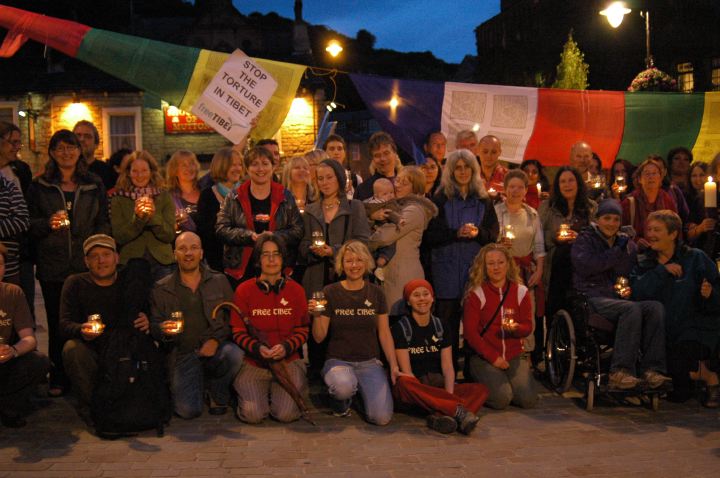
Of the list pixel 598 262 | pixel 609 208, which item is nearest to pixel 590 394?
pixel 598 262

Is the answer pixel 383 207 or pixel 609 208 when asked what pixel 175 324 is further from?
pixel 609 208

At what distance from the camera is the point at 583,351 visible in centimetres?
722

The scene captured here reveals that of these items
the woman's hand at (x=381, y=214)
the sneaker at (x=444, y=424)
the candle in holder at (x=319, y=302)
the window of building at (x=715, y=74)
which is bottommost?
the sneaker at (x=444, y=424)

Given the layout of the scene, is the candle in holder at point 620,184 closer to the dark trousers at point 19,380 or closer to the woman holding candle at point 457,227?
the woman holding candle at point 457,227

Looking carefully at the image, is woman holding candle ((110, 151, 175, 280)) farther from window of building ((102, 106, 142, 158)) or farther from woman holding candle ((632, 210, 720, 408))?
window of building ((102, 106, 142, 158))

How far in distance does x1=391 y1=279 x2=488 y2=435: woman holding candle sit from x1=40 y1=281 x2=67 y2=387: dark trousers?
2938mm

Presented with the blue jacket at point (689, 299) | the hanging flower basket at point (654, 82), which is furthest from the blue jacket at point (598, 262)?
the hanging flower basket at point (654, 82)

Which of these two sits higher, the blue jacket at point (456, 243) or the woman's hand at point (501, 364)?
the blue jacket at point (456, 243)

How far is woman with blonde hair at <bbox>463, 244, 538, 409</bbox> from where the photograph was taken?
690cm

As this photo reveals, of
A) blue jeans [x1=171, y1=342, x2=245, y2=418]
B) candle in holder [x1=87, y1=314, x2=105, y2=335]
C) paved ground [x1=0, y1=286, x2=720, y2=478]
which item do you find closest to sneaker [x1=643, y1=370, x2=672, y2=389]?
paved ground [x1=0, y1=286, x2=720, y2=478]

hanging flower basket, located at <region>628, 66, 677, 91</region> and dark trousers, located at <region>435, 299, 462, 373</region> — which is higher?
hanging flower basket, located at <region>628, 66, 677, 91</region>

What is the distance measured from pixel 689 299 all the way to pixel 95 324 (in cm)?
487

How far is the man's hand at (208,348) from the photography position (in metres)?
6.69

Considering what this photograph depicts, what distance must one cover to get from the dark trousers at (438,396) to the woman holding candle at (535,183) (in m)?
2.71
